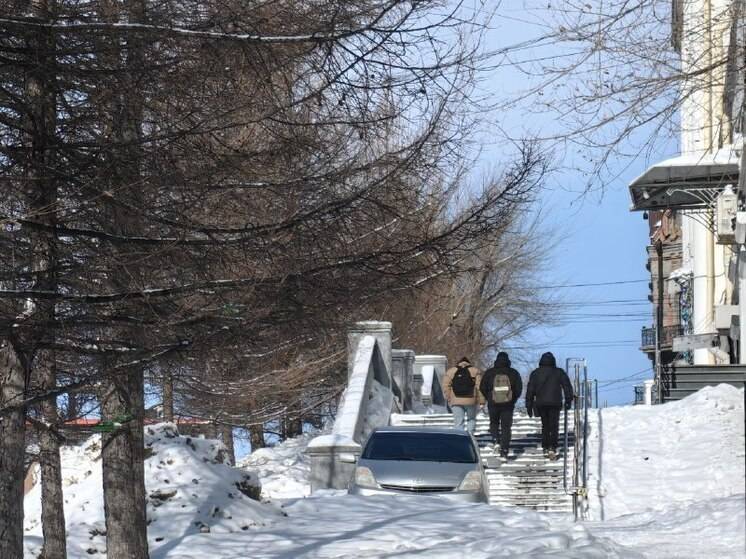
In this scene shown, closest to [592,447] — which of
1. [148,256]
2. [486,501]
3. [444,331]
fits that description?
[486,501]

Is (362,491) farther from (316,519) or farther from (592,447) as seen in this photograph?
(592,447)

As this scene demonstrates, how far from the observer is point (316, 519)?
562 inches

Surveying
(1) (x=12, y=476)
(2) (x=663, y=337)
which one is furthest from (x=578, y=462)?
(2) (x=663, y=337)

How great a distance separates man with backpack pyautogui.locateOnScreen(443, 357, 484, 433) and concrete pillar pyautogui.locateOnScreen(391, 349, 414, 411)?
466 cm

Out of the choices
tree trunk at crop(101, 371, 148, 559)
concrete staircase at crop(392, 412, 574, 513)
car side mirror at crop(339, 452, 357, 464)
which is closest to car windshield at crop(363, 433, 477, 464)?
car side mirror at crop(339, 452, 357, 464)

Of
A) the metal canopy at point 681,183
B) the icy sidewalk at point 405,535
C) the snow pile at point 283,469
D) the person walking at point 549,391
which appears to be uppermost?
the metal canopy at point 681,183

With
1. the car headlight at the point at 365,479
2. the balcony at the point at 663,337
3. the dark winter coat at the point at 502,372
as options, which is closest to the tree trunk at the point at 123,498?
the car headlight at the point at 365,479

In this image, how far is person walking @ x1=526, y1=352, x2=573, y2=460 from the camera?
1961cm

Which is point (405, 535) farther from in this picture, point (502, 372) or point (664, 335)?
point (664, 335)

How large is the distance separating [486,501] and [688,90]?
7393 mm

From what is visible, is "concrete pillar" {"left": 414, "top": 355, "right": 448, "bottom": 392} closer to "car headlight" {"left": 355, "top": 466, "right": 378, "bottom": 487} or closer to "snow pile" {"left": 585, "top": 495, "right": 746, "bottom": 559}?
"car headlight" {"left": 355, "top": 466, "right": 378, "bottom": 487}

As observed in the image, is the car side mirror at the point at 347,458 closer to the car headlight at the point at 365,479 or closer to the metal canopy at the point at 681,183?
the car headlight at the point at 365,479

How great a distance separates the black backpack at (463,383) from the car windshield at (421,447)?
4.68 metres

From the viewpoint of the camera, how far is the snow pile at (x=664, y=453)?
18406 mm
